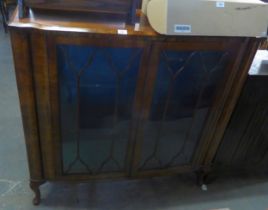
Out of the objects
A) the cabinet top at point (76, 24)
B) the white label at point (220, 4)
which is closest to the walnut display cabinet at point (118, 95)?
the cabinet top at point (76, 24)

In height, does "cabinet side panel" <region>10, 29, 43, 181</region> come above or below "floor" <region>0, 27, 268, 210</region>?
above

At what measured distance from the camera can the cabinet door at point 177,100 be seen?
96cm

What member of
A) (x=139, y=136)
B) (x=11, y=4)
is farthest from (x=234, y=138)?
(x=11, y=4)

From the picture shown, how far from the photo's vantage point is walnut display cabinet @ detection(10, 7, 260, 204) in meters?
0.85

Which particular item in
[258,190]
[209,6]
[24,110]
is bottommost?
[258,190]

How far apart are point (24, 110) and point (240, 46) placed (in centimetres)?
84

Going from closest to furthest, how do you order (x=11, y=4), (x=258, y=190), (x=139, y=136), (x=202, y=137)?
1. (x=139, y=136)
2. (x=202, y=137)
3. (x=258, y=190)
4. (x=11, y=4)

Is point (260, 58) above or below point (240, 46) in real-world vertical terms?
below

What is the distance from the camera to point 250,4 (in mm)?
878

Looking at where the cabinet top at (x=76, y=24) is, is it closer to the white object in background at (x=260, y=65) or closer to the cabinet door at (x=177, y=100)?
the cabinet door at (x=177, y=100)

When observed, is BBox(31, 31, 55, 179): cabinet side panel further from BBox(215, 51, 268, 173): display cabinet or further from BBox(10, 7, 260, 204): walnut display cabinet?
BBox(215, 51, 268, 173): display cabinet

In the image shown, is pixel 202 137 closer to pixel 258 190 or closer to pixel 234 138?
pixel 234 138

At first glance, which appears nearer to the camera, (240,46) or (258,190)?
(240,46)

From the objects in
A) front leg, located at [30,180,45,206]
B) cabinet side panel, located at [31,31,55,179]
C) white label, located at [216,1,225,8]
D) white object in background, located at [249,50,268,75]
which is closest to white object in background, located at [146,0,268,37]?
white label, located at [216,1,225,8]
